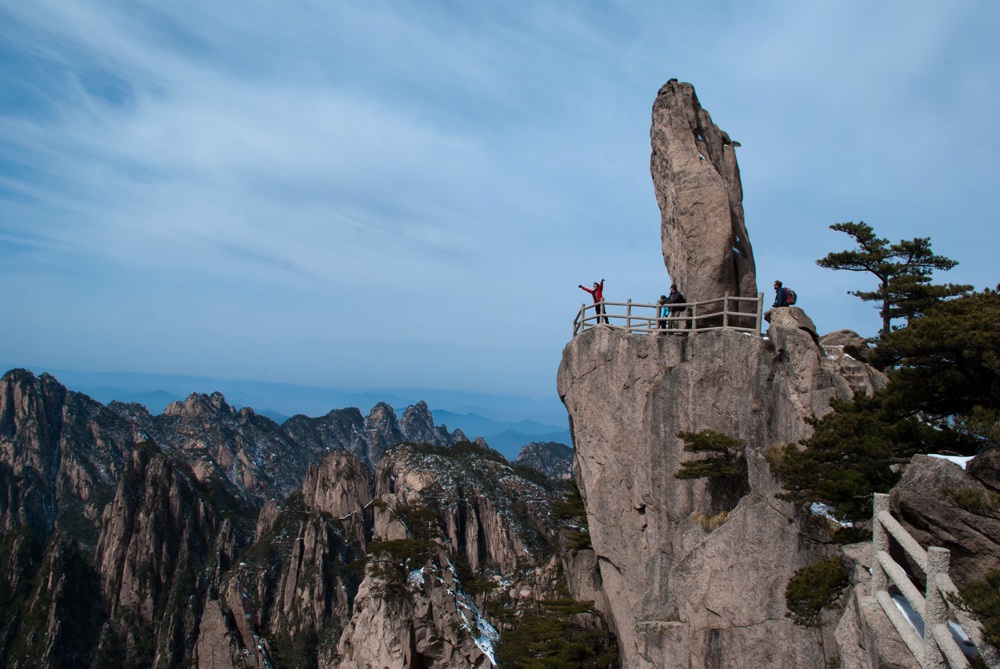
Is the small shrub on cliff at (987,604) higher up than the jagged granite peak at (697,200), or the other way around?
the jagged granite peak at (697,200)

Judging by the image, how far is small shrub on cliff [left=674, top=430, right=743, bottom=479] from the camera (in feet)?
79.1

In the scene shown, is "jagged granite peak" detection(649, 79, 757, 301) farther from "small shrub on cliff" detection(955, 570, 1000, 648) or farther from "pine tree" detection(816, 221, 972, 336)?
"small shrub on cliff" detection(955, 570, 1000, 648)

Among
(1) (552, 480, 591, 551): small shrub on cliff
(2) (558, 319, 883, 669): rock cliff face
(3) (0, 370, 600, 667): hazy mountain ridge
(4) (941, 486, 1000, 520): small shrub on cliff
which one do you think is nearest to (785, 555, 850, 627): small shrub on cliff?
(2) (558, 319, 883, 669): rock cliff face

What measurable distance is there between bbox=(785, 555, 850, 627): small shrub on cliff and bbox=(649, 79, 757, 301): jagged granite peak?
53.3ft

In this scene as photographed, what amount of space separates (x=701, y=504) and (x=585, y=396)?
7839mm

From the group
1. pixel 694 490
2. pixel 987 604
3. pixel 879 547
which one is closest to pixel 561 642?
pixel 694 490

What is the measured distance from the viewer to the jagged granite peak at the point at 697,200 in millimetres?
28859

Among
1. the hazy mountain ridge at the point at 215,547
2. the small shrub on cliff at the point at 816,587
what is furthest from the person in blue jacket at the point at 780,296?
the hazy mountain ridge at the point at 215,547

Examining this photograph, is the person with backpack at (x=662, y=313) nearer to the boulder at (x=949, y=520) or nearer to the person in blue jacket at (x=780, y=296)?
the person in blue jacket at (x=780, y=296)

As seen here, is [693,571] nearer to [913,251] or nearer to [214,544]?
[913,251]

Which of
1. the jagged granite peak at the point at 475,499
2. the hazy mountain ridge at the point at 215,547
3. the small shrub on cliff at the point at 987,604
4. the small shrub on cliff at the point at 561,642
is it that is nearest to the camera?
the small shrub on cliff at the point at 987,604

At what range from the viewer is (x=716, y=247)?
94.4 feet

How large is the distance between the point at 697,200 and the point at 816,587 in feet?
64.3

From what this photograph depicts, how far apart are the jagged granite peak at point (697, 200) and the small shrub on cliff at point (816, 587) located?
53.3ft
